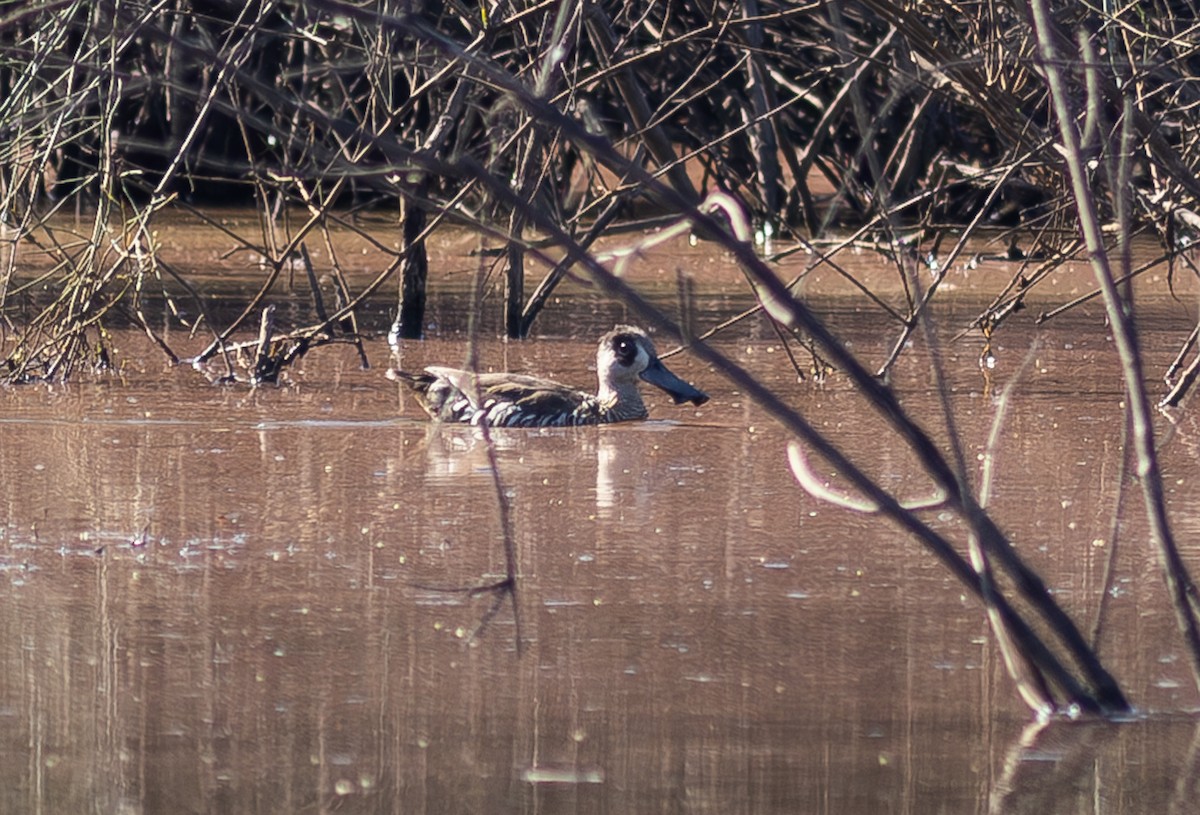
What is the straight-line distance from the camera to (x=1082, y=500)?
616 cm

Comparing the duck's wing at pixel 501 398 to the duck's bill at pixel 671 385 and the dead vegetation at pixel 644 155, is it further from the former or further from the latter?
the dead vegetation at pixel 644 155

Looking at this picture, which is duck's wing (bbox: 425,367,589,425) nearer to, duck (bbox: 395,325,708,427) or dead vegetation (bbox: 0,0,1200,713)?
duck (bbox: 395,325,708,427)

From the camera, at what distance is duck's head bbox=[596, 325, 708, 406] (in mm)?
7781

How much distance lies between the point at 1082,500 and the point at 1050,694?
6.79ft

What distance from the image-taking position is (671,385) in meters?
7.80

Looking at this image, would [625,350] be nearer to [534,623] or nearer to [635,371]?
[635,371]

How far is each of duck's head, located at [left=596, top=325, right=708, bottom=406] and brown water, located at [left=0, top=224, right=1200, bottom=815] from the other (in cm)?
25

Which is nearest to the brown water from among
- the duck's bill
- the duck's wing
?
the duck's wing

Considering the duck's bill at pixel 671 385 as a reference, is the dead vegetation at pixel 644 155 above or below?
above

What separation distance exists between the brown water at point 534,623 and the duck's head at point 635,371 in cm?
25

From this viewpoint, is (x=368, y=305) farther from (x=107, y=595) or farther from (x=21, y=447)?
(x=107, y=595)

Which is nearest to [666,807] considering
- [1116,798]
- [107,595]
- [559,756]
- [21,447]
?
[559,756]

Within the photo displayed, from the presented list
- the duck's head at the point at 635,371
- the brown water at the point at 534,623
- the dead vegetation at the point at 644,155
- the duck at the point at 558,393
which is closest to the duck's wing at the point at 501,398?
the duck at the point at 558,393

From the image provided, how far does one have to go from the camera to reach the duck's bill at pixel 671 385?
779 cm
